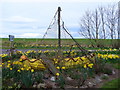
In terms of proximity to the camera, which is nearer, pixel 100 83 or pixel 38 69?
pixel 100 83

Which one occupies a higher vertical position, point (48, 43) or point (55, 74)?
point (48, 43)

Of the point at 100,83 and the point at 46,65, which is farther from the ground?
the point at 46,65

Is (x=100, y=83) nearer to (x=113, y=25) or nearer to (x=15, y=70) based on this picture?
(x=15, y=70)

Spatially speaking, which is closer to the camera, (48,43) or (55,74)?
(55,74)

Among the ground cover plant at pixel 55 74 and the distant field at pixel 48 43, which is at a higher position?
the distant field at pixel 48 43

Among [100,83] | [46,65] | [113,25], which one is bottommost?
[100,83]

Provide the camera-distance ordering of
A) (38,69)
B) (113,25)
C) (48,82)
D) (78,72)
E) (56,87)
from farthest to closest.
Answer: (113,25), (38,69), (78,72), (48,82), (56,87)

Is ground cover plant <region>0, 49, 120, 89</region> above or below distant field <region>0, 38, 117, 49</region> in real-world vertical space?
below

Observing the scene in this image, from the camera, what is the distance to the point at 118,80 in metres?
5.05

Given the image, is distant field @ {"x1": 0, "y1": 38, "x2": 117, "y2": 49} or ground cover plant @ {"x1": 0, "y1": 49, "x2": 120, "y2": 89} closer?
ground cover plant @ {"x1": 0, "y1": 49, "x2": 120, "y2": 89}

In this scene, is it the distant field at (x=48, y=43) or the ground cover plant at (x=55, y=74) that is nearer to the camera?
the ground cover plant at (x=55, y=74)

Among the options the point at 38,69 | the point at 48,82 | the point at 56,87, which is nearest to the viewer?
the point at 56,87

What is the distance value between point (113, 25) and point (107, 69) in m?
11.7

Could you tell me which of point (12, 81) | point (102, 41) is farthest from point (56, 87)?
point (102, 41)
